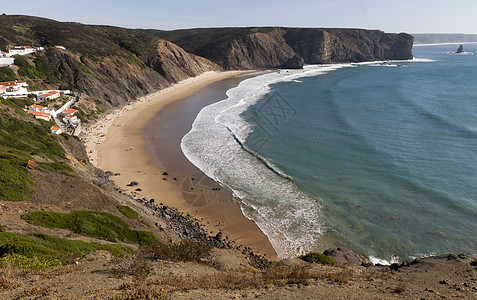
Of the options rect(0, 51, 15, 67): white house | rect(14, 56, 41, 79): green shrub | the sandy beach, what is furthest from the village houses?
the sandy beach

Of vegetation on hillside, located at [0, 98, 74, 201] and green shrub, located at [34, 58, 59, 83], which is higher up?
green shrub, located at [34, 58, 59, 83]

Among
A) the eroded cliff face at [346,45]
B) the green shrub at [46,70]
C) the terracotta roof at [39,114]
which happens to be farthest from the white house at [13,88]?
the eroded cliff face at [346,45]

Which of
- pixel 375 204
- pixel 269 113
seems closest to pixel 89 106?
pixel 269 113

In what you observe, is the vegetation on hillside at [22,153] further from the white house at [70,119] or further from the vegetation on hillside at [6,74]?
the vegetation on hillside at [6,74]

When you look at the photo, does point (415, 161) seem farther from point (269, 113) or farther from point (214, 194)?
point (269, 113)

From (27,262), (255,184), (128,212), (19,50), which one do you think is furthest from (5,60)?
(27,262)

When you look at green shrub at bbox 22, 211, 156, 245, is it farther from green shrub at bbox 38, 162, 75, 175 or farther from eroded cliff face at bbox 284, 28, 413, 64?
eroded cliff face at bbox 284, 28, 413, 64

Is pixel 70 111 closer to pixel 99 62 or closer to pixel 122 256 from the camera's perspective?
pixel 99 62
